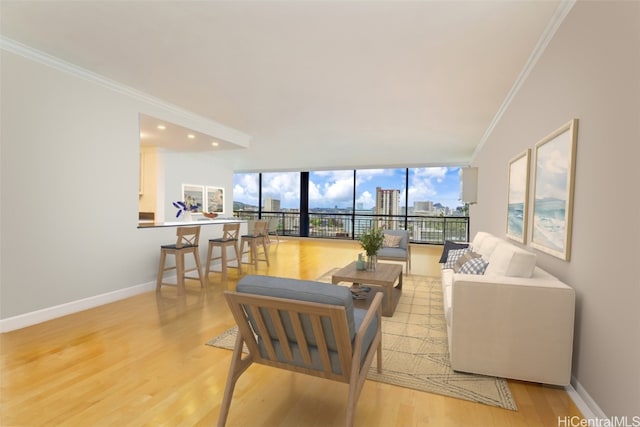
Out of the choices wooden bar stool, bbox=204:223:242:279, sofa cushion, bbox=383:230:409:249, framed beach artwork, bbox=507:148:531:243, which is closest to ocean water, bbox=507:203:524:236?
framed beach artwork, bbox=507:148:531:243

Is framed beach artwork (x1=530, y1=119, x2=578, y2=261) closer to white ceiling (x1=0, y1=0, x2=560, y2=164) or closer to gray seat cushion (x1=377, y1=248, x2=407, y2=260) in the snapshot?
white ceiling (x1=0, y1=0, x2=560, y2=164)

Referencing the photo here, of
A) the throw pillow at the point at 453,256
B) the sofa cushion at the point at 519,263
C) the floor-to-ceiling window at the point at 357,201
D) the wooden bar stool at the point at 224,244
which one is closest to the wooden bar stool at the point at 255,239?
the wooden bar stool at the point at 224,244

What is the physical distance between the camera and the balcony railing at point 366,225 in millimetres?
9469

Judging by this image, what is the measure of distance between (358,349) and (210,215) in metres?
5.29

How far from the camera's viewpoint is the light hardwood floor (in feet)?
5.67

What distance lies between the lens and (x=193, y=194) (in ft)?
23.7

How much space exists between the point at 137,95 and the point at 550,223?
4.59 m

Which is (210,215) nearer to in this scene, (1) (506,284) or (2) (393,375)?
(2) (393,375)

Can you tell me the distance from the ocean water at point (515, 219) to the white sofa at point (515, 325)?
103 cm

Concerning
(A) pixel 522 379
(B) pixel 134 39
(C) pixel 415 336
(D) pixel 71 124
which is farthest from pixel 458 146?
(D) pixel 71 124

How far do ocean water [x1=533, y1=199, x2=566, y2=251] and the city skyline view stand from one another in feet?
20.4

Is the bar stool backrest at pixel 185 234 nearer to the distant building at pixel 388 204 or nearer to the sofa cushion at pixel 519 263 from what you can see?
the sofa cushion at pixel 519 263

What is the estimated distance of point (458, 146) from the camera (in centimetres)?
682

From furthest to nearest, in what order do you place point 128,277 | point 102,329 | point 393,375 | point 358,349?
point 128,277
point 102,329
point 393,375
point 358,349
